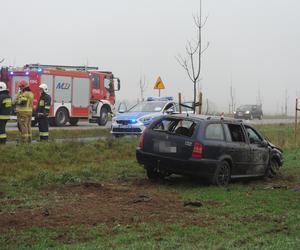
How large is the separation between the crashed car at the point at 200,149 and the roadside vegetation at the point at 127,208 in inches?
13.4

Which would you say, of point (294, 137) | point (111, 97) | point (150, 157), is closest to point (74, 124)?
point (111, 97)

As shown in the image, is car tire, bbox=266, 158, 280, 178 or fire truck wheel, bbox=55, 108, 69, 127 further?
fire truck wheel, bbox=55, 108, 69, 127

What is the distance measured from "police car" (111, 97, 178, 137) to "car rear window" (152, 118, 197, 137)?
7.93 metres

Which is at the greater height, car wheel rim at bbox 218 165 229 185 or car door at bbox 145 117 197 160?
car door at bbox 145 117 197 160

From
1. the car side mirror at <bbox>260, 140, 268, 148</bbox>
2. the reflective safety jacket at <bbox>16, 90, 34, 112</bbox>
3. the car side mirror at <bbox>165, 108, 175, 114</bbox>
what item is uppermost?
the reflective safety jacket at <bbox>16, 90, 34, 112</bbox>

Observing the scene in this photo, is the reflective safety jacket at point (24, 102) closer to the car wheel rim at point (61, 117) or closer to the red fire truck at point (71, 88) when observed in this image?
the red fire truck at point (71, 88)

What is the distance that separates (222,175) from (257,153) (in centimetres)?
142

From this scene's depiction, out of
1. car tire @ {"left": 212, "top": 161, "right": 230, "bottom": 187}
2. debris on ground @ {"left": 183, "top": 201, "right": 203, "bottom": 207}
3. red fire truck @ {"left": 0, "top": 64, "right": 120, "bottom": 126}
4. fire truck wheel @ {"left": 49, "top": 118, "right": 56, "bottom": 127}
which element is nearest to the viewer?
debris on ground @ {"left": 183, "top": 201, "right": 203, "bottom": 207}

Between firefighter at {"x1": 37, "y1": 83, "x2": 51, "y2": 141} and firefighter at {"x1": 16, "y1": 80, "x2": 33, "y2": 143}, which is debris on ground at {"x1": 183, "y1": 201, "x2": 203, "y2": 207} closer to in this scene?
firefighter at {"x1": 16, "y1": 80, "x2": 33, "y2": 143}

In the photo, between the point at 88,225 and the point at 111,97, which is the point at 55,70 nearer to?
the point at 111,97

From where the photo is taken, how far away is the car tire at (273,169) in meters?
12.9

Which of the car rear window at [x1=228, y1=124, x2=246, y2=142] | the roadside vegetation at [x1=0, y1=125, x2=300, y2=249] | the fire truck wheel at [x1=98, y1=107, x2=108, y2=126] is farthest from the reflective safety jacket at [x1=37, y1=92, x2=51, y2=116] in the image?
the fire truck wheel at [x1=98, y1=107, x2=108, y2=126]

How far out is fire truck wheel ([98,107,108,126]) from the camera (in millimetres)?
29594

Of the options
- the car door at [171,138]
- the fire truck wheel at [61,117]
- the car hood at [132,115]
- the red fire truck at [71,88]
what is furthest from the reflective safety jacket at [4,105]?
the fire truck wheel at [61,117]
